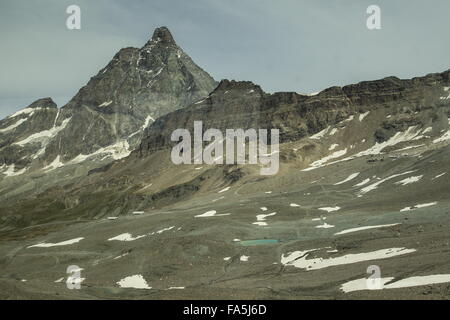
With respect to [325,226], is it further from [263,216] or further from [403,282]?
[403,282]

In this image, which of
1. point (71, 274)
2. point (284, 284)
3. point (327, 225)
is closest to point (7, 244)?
point (71, 274)

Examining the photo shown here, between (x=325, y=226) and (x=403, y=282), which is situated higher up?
(x=325, y=226)

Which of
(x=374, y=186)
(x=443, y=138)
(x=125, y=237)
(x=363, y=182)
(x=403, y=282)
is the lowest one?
(x=125, y=237)

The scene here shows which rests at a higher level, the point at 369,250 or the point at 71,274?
the point at 369,250

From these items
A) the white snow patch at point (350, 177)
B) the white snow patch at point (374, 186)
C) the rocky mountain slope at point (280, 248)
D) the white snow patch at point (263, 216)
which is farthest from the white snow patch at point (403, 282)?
the white snow patch at point (350, 177)

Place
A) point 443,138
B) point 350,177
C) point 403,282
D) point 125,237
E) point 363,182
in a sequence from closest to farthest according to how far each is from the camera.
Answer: point 403,282 < point 125,237 < point 363,182 < point 350,177 < point 443,138

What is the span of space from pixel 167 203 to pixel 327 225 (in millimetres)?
114023

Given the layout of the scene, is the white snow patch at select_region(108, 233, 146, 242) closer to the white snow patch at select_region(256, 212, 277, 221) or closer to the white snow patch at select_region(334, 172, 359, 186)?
the white snow patch at select_region(256, 212, 277, 221)

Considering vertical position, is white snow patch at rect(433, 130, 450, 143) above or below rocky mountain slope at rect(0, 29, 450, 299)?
above

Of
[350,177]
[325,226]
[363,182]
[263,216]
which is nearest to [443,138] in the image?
[350,177]

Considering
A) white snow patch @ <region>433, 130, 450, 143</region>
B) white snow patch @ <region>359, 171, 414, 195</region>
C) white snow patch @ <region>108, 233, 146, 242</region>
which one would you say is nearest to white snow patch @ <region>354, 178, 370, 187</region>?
white snow patch @ <region>359, 171, 414, 195</region>

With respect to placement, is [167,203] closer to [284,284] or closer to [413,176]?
[413,176]

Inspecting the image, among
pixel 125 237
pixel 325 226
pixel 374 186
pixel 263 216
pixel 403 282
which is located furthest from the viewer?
pixel 374 186
